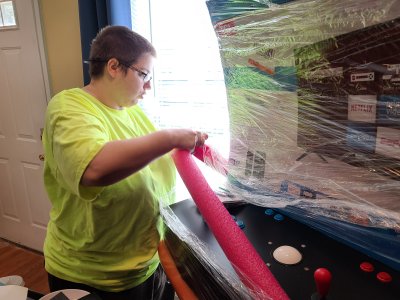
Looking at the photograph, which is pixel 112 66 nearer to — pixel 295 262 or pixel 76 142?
pixel 76 142

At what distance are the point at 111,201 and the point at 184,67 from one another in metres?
0.92

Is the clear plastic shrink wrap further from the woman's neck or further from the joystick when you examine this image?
the woman's neck

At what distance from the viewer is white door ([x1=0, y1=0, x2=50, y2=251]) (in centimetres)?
194

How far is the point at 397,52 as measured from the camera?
515mm

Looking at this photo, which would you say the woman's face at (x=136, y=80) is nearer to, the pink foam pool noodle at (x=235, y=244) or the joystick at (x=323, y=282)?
the pink foam pool noodle at (x=235, y=244)

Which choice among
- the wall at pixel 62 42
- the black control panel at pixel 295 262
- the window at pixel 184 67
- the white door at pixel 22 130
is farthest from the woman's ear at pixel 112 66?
the white door at pixel 22 130

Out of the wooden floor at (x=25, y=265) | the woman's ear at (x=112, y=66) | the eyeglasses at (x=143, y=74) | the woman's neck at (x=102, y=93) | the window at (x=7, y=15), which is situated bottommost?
the wooden floor at (x=25, y=265)

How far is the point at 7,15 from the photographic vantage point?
6.52 ft

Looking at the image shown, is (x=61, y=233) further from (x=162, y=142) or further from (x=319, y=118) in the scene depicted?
(x=319, y=118)

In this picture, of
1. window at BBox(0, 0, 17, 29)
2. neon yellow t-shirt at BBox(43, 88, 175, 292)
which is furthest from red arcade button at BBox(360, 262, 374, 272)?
window at BBox(0, 0, 17, 29)

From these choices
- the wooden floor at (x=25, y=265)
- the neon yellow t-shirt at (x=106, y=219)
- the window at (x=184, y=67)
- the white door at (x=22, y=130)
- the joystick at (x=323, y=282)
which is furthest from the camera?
the wooden floor at (x=25, y=265)

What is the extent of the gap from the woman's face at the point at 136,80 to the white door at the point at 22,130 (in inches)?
51.6

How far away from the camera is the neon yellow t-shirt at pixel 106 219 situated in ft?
2.76

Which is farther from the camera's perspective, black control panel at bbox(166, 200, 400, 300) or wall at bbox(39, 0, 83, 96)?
wall at bbox(39, 0, 83, 96)
